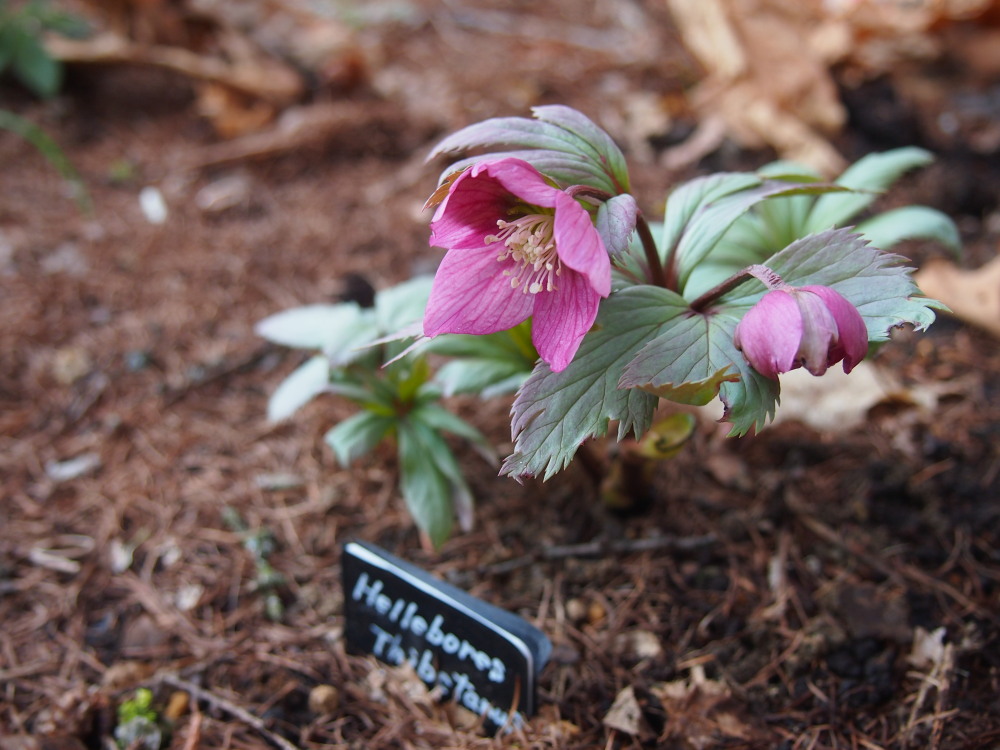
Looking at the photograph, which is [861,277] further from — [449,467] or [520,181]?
[449,467]

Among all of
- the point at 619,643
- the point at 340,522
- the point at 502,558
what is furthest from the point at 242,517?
the point at 619,643


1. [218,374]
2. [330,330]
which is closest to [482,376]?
[330,330]

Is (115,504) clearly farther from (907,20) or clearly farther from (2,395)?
(907,20)

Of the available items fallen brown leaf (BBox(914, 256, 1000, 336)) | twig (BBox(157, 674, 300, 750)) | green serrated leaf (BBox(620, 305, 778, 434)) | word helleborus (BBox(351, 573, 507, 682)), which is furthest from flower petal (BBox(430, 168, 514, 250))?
fallen brown leaf (BBox(914, 256, 1000, 336))

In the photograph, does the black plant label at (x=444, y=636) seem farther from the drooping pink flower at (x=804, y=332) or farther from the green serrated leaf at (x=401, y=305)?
the drooping pink flower at (x=804, y=332)

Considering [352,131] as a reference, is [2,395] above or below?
below

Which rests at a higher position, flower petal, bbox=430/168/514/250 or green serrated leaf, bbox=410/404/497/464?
flower petal, bbox=430/168/514/250

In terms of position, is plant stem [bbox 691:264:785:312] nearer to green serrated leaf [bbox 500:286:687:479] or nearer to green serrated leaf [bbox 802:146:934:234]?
green serrated leaf [bbox 500:286:687:479]

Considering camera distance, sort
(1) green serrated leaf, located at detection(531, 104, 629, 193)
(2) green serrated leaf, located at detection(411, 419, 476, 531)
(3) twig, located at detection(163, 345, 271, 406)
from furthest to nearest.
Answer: (3) twig, located at detection(163, 345, 271, 406)
(2) green serrated leaf, located at detection(411, 419, 476, 531)
(1) green serrated leaf, located at detection(531, 104, 629, 193)
